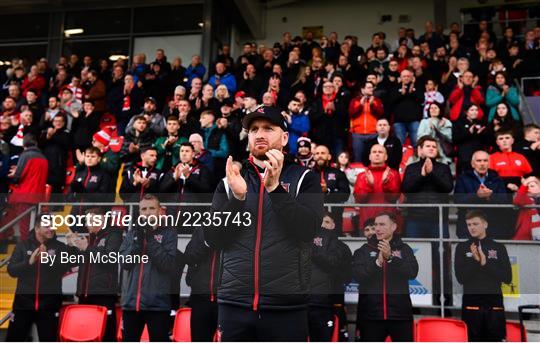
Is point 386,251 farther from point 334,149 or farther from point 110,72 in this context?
point 110,72

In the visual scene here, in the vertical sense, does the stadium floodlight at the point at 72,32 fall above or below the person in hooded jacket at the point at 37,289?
above

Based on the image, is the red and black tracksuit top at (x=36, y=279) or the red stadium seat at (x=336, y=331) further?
the red and black tracksuit top at (x=36, y=279)

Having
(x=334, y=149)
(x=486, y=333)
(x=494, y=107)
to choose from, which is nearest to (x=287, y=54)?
(x=334, y=149)

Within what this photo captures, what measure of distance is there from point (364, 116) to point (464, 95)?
167cm

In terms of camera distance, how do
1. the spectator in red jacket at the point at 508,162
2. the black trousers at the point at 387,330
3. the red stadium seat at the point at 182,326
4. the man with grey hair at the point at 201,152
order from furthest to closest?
the man with grey hair at the point at 201,152
the spectator in red jacket at the point at 508,162
the red stadium seat at the point at 182,326
the black trousers at the point at 387,330

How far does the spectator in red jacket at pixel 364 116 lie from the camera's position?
28.8 ft

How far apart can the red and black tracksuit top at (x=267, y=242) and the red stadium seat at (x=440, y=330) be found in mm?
3058

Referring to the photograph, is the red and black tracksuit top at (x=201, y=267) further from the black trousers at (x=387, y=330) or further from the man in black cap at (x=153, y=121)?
the man in black cap at (x=153, y=121)

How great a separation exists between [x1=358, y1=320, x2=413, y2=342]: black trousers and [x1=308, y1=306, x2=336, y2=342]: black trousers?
33 centimetres

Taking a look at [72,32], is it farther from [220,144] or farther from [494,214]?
[494,214]

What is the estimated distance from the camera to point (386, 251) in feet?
18.4

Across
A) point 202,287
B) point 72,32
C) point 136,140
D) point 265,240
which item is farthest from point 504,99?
point 72,32

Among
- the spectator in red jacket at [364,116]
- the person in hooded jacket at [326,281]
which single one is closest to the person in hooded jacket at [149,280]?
the person in hooded jacket at [326,281]

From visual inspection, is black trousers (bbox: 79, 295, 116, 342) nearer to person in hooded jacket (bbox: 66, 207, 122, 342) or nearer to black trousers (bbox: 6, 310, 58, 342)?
person in hooded jacket (bbox: 66, 207, 122, 342)
